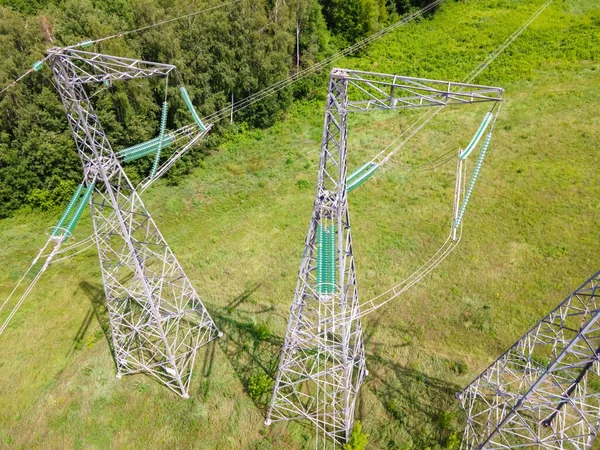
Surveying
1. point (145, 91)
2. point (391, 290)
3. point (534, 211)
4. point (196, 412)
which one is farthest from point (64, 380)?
point (534, 211)

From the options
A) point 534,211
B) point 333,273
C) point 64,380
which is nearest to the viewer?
point 333,273

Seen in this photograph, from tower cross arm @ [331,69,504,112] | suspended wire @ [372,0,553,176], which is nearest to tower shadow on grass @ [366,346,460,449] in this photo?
tower cross arm @ [331,69,504,112]

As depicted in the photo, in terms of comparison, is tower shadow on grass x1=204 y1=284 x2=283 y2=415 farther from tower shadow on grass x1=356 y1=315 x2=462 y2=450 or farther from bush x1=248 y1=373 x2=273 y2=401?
tower shadow on grass x1=356 y1=315 x2=462 y2=450

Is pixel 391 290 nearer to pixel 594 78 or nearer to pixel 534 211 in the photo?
pixel 534 211

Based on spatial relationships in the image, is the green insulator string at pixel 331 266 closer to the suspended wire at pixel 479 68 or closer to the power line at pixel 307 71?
the suspended wire at pixel 479 68

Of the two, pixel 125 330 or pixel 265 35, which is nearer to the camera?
pixel 125 330

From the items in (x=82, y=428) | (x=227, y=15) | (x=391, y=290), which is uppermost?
(x=227, y=15)
